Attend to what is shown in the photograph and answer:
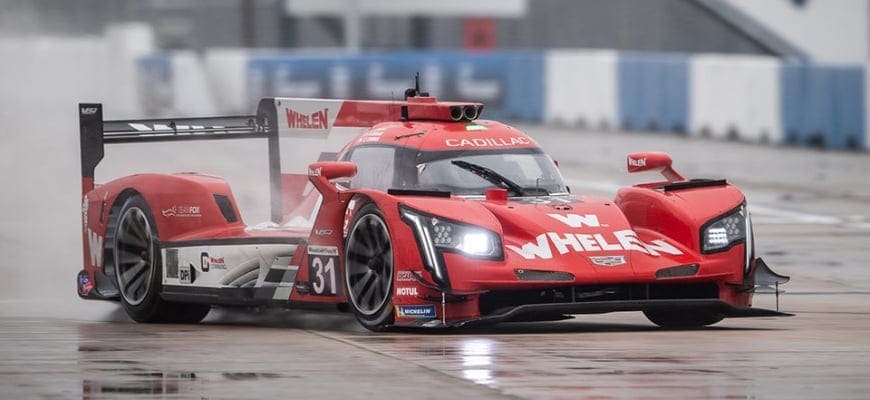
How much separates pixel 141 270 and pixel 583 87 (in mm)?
26972

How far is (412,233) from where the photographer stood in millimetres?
10078

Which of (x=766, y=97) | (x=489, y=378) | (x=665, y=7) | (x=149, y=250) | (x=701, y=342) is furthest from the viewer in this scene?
(x=665, y=7)

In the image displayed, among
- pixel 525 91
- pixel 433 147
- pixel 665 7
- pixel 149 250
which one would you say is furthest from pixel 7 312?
pixel 665 7

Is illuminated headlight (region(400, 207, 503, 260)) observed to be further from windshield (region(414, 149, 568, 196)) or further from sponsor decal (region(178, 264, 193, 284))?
sponsor decal (region(178, 264, 193, 284))

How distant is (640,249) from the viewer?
34.2 feet

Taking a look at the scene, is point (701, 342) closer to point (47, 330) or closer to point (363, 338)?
point (363, 338)

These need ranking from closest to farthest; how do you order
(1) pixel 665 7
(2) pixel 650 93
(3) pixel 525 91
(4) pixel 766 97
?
1. (4) pixel 766 97
2. (2) pixel 650 93
3. (3) pixel 525 91
4. (1) pixel 665 7

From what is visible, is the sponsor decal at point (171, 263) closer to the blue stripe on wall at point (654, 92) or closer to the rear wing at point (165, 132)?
the rear wing at point (165, 132)

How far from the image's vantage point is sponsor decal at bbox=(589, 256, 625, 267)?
10211 mm

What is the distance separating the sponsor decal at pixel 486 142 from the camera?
11.2 m

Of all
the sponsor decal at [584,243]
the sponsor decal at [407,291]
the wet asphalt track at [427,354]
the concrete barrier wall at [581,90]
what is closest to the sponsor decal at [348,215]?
the wet asphalt track at [427,354]

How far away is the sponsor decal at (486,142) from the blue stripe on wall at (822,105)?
18.5m

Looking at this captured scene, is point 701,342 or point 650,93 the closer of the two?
point 701,342

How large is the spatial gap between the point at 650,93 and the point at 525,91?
444 cm
